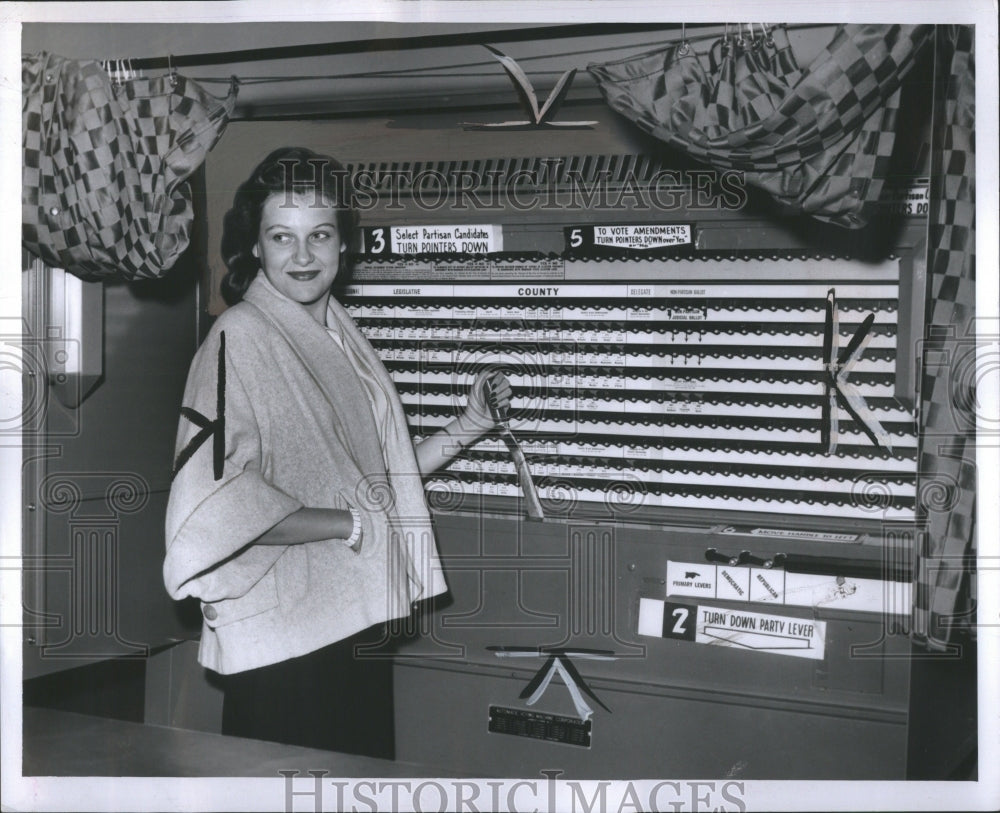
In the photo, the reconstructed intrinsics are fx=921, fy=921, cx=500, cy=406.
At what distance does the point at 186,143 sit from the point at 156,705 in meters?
1.67

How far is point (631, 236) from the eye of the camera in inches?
102

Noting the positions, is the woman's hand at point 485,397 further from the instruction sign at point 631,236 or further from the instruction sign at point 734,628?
the instruction sign at point 734,628

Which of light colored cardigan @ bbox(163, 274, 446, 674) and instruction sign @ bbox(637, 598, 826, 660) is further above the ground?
light colored cardigan @ bbox(163, 274, 446, 674)

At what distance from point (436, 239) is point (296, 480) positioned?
79 centimetres

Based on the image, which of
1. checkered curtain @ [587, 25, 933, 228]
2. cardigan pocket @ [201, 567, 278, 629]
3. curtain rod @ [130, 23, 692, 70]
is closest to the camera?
checkered curtain @ [587, 25, 933, 228]

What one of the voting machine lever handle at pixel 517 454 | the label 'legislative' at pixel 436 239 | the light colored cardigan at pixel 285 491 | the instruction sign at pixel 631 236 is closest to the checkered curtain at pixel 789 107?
the instruction sign at pixel 631 236

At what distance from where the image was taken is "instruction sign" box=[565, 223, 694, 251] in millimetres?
2566

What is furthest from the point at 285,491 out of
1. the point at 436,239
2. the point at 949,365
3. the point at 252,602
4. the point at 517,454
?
the point at 949,365

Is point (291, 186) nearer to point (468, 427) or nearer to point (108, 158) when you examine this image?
point (108, 158)

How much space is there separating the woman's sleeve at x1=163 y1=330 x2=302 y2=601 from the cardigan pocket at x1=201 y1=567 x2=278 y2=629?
0.02 metres

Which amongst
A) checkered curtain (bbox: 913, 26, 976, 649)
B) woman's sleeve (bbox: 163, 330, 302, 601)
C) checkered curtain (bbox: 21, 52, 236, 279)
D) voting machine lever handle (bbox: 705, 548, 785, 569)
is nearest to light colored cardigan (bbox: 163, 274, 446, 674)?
woman's sleeve (bbox: 163, 330, 302, 601)

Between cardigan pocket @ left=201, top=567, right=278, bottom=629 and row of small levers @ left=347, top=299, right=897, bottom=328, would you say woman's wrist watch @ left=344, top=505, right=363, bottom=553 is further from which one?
row of small levers @ left=347, top=299, right=897, bottom=328

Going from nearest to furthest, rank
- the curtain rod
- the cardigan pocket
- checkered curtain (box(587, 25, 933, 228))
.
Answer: checkered curtain (box(587, 25, 933, 228)) < the curtain rod < the cardigan pocket

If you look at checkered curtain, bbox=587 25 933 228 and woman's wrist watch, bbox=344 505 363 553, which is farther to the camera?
woman's wrist watch, bbox=344 505 363 553
